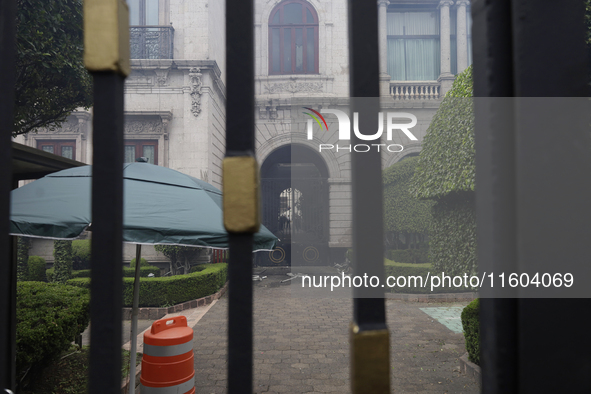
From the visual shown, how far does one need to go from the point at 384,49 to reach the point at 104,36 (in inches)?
739

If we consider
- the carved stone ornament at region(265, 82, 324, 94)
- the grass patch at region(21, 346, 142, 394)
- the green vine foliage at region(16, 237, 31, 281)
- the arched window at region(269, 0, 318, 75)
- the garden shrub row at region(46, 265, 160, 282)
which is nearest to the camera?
the grass patch at region(21, 346, 142, 394)

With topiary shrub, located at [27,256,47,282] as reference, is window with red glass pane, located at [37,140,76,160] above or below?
above

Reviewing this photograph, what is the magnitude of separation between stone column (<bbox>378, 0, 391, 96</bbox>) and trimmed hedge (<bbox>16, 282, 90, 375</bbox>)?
50.0 ft

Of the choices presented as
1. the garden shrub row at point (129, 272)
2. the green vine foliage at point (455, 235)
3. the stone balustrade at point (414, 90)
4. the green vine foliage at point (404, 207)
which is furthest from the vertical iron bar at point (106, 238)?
the stone balustrade at point (414, 90)

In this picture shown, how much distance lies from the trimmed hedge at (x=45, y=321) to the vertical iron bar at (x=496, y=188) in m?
3.88

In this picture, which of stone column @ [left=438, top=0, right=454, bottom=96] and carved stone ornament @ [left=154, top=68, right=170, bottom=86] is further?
stone column @ [left=438, top=0, right=454, bottom=96]

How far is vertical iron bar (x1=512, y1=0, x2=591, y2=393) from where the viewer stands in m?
0.77

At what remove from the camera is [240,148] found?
2.77 ft

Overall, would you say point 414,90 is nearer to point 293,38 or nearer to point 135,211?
point 293,38

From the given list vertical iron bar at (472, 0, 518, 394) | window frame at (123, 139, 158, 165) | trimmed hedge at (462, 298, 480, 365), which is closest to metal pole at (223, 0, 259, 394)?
vertical iron bar at (472, 0, 518, 394)

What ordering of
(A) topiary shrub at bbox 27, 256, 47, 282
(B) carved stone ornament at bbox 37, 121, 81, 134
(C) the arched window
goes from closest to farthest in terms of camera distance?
(A) topiary shrub at bbox 27, 256, 47, 282 < (B) carved stone ornament at bbox 37, 121, 81, 134 < (C) the arched window

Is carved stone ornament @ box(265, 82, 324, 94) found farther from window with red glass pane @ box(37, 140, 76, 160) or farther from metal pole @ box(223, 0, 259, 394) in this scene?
metal pole @ box(223, 0, 259, 394)

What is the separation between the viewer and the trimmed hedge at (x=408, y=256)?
13.8m

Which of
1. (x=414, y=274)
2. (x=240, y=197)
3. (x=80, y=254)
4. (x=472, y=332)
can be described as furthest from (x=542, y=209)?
(x=80, y=254)
